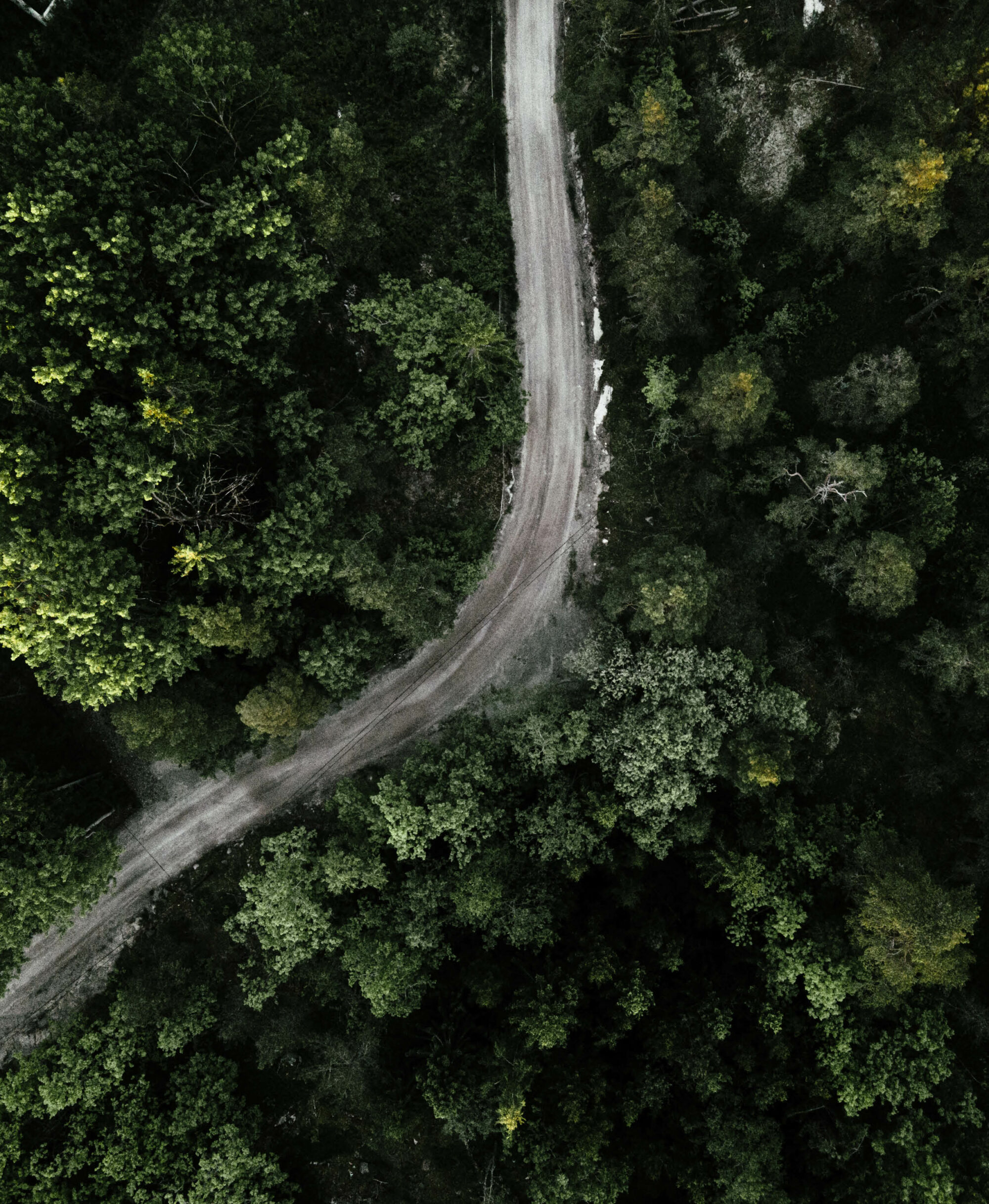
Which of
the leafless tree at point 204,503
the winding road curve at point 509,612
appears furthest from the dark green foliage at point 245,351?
the winding road curve at point 509,612

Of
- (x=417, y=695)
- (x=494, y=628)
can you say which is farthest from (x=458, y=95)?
(x=417, y=695)

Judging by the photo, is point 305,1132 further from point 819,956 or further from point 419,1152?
point 819,956

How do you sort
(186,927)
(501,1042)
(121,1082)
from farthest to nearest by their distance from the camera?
(186,927) < (121,1082) < (501,1042)

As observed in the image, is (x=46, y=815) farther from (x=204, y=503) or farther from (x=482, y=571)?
(x=482, y=571)

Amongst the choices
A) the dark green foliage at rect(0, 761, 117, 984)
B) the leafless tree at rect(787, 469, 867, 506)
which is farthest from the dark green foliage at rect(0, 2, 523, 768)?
the leafless tree at rect(787, 469, 867, 506)

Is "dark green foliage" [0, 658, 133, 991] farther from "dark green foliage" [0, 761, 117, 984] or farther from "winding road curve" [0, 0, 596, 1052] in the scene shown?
"winding road curve" [0, 0, 596, 1052]
